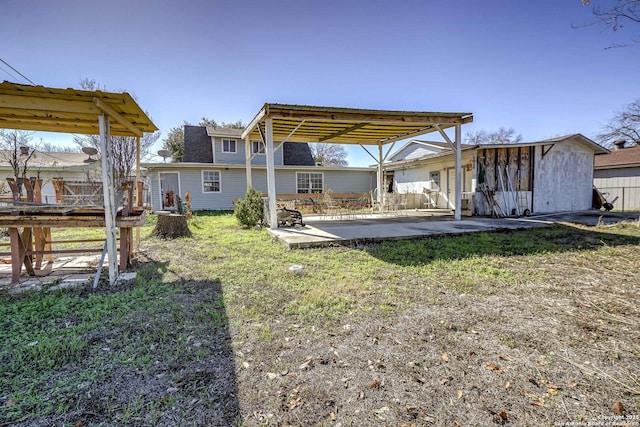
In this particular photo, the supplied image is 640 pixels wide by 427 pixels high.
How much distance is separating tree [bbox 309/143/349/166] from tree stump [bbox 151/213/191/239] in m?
30.4

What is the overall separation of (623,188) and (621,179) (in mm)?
923

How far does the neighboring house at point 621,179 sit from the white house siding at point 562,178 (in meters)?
3.87

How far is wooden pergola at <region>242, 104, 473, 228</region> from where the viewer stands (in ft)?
24.5

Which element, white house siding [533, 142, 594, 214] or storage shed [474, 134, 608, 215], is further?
white house siding [533, 142, 594, 214]

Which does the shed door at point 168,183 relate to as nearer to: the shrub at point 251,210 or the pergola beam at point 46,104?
the shrub at point 251,210

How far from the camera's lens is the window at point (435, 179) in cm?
1397

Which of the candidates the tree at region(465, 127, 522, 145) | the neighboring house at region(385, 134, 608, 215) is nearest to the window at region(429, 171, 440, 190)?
the neighboring house at region(385, 134, 608, 215)

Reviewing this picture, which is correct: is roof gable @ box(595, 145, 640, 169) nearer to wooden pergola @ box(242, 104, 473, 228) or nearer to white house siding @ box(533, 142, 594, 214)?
white house siding @ box(533, 142, 594, 214)

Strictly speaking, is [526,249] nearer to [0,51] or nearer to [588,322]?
[588,322]

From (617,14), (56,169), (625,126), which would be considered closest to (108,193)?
(617,14)

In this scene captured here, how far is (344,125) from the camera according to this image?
31.1ft

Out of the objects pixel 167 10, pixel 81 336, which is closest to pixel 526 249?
pixel 81 336

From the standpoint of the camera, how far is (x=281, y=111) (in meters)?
7.33

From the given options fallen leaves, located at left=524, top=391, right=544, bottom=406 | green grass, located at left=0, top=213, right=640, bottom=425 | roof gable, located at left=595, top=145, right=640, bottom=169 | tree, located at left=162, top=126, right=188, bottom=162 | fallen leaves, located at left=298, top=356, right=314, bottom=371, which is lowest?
fallen leaves, located at left=524, top=391, right=544, bottom=406
